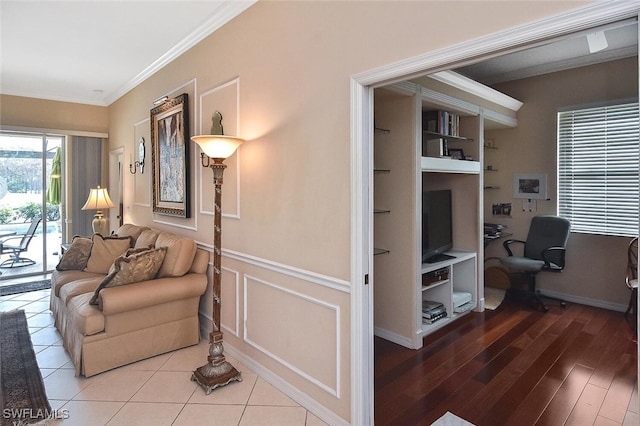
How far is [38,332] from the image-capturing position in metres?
3.64

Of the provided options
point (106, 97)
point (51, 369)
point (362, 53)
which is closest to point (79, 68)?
point (106, 97)

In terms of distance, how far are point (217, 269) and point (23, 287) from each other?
13.4 ft

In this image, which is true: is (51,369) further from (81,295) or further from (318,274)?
(318,274)

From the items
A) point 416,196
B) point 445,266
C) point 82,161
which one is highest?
point 82,161

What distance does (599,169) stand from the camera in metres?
4.38

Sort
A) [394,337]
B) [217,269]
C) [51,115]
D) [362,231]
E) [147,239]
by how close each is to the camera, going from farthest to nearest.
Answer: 1. [51,115]
2. [147,239]
3. [394,337]
4. [217,269]
5. [362,231]

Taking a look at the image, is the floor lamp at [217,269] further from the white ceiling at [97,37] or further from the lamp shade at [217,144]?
the white ceiling at [97,37]

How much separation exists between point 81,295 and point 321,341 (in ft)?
7.03

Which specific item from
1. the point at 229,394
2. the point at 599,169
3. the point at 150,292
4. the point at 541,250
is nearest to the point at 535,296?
the point at 541,250

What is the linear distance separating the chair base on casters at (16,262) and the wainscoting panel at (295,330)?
490 cm

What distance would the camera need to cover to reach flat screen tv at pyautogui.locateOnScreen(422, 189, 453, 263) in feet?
12.4

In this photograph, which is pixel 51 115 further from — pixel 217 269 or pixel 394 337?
pixel 394 337

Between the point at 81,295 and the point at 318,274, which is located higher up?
the point at 318,274

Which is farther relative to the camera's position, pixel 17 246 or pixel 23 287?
pixel 17 246
